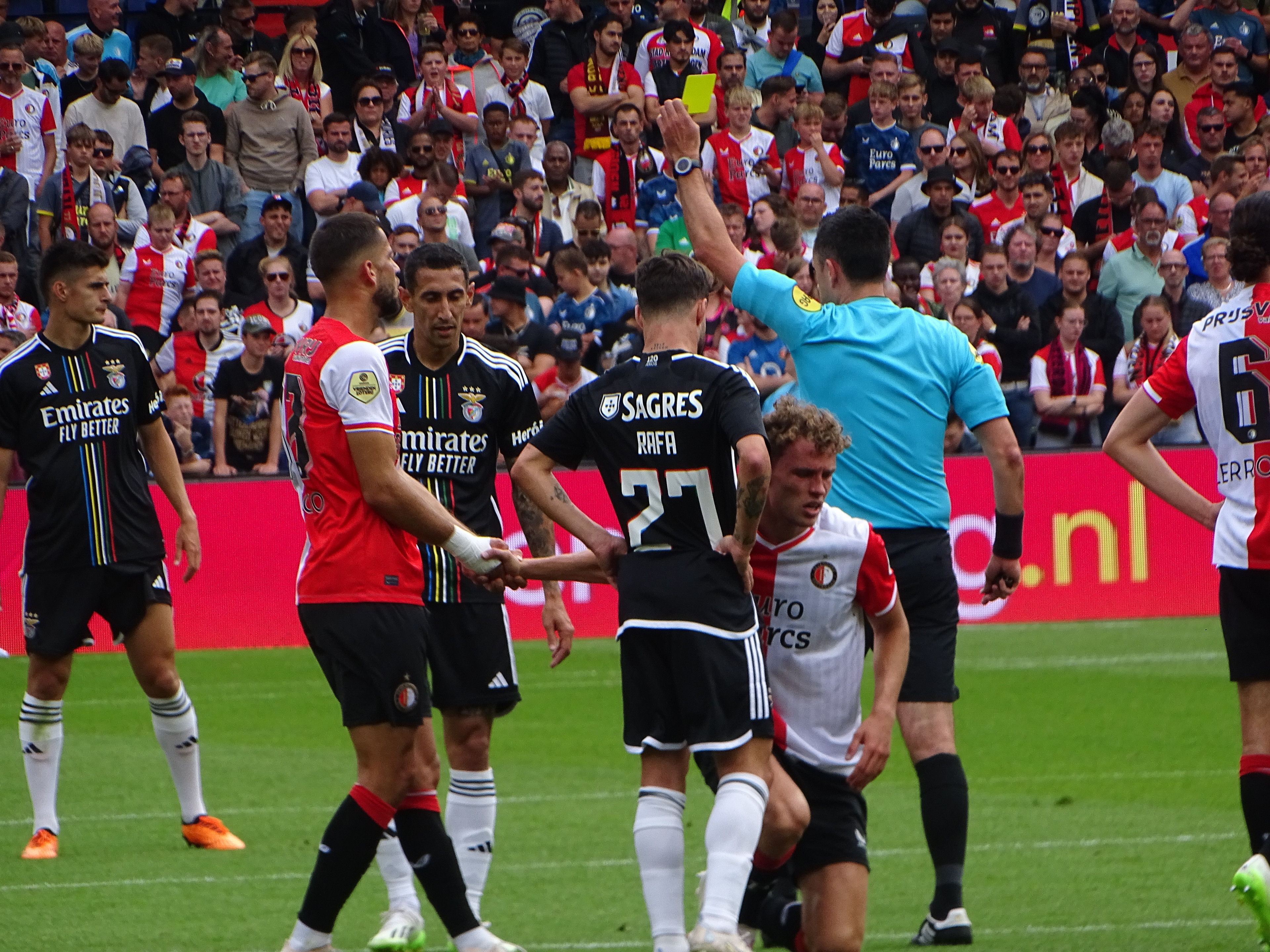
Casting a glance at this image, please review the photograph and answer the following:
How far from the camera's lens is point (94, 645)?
14445mm

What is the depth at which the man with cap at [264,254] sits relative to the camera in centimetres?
1623

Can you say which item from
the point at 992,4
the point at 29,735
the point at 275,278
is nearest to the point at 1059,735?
the point at 29,735

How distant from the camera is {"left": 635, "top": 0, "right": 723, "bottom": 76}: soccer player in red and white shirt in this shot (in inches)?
774

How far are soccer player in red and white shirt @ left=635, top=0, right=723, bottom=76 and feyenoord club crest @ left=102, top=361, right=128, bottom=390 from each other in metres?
12.6

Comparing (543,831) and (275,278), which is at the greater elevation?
(275,278)

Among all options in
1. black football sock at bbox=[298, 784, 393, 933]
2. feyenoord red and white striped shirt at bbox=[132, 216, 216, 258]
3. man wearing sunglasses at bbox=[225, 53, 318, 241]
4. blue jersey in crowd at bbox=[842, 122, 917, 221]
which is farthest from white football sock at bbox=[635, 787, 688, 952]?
blue jersey in crowd at bbox=[842, 122, 917, 221]

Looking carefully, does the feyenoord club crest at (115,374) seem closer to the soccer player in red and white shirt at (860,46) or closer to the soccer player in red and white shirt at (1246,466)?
the soccer player in red and white shirt at (1246,466)

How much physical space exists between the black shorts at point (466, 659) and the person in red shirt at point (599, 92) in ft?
44.2

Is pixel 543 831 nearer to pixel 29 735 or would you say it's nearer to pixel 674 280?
pixel 29 735

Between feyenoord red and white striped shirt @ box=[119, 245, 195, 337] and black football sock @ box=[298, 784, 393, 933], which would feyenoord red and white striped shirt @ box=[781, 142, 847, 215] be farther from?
black football sock @ box=[298, 784, 393, 933]

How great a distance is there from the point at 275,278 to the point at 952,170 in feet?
24.1

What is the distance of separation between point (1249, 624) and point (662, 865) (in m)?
1.98

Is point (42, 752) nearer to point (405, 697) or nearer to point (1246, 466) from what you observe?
point (405, 697)

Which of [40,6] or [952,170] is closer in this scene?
[952,170]
